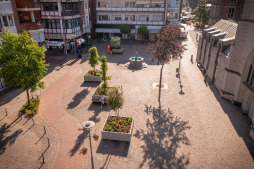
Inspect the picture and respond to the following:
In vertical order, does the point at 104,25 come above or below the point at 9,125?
above

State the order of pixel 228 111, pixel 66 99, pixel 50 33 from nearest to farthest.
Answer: pixel 228 111 < pixel 66 99 < pixel 50 33

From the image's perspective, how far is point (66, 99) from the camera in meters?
25.7

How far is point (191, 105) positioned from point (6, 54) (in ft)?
71.7

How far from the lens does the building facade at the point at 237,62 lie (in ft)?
71.2

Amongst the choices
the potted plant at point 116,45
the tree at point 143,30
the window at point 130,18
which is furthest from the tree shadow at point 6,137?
the window at point 130,18

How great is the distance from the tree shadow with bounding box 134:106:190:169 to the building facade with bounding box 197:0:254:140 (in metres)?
7.00

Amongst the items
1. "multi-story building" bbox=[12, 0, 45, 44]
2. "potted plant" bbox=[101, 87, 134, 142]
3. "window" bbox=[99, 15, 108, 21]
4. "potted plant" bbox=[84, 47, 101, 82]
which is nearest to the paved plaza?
"potted plant" bbox=[101, 87, 134, 142]

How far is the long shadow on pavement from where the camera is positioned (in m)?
18.1

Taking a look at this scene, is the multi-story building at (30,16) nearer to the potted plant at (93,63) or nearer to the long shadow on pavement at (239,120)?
the potted plant at (93,63)

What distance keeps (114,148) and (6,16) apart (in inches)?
983

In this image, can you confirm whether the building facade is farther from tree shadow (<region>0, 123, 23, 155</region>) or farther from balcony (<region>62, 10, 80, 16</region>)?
balcony (<region>62, 10, 80, 16</region>)

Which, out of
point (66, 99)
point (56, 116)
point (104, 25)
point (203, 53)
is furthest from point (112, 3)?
point (56, 116)

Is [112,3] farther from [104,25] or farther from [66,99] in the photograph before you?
→ [66,99]

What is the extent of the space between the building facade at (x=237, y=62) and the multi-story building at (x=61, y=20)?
29.3 metres
